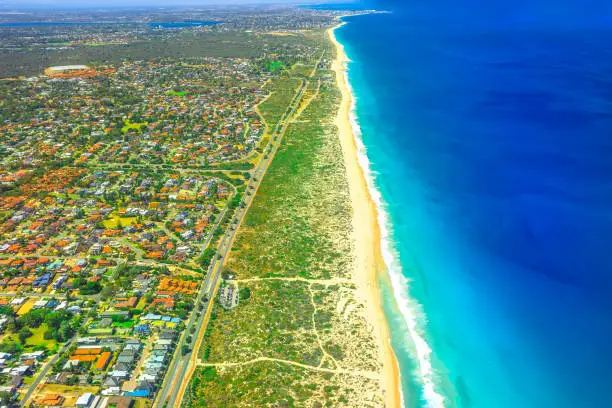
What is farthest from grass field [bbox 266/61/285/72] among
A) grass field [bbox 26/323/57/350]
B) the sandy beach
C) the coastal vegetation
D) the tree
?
the tree

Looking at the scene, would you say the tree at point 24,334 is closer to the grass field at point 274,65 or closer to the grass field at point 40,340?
the grass field at point 40,340

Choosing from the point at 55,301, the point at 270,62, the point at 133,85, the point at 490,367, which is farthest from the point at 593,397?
the point at 270,62

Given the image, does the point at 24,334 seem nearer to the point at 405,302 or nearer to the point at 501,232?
the point at 405,302

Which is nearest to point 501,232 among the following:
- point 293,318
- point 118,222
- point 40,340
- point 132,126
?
point 293,318

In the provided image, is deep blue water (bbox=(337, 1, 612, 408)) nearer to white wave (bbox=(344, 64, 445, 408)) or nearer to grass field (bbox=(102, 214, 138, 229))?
white wave (bbox=(344, 64, 445, 408))

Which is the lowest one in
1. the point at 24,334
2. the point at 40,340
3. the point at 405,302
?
the point at 405,302

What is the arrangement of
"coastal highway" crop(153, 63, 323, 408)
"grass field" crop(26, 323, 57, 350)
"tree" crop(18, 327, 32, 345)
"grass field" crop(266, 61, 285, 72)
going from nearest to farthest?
"coastal highway" crop(153, 63, 323, 408), "grass field" crop(26, 323, 57, 350), "tree" crop(18, 327, 32, 345), "grass field" crop(266, 61, 285, 72)

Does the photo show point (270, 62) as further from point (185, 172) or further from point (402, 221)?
point (402, 221)
